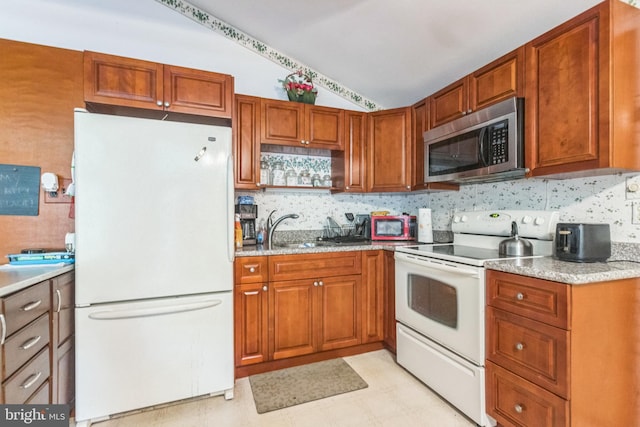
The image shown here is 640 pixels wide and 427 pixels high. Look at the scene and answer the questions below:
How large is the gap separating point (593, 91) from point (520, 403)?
61.4 inches

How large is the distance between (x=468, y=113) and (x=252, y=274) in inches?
76.1

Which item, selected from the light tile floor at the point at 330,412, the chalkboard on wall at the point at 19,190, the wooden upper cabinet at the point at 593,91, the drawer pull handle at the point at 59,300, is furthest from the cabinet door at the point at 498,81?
the chalkboard on wall at the point at 19,190

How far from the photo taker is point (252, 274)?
2123 mm

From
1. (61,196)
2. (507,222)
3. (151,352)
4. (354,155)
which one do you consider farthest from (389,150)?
(61,196)

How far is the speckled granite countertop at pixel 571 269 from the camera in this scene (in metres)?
1.22

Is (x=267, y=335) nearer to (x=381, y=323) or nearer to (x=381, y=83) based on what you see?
(x=381, y=323)

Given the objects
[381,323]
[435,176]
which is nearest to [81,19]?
[435,176]

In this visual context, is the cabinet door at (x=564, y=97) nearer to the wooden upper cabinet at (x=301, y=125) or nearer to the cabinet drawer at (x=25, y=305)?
the wooden upper cabinet at (x=301, y=125)

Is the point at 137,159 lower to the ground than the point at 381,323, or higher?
higher

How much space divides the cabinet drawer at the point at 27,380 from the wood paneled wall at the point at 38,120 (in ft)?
2.77

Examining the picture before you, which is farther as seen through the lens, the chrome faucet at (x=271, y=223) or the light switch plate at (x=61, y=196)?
the chrome faucet at (x=271, y=223)

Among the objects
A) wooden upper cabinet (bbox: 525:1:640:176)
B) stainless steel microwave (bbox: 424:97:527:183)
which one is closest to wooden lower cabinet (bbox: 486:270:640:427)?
wooden upper cabinet (bbox: 525:1:640:176)

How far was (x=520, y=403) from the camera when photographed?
1.42m

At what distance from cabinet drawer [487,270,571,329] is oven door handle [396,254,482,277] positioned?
0.25ft
